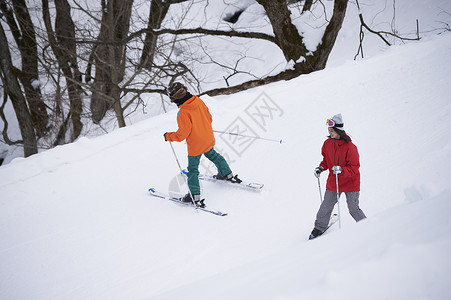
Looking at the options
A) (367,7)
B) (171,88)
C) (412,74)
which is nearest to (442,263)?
(171,88)

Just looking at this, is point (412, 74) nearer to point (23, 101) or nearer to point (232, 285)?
point (232, 285)

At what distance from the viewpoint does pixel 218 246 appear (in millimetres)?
3586

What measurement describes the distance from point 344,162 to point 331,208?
0.54m

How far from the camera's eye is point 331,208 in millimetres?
3422

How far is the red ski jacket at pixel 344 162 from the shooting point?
314cm

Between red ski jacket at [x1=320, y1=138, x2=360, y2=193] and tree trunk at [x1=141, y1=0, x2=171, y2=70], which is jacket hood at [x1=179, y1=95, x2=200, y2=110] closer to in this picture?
red ski jacket at [x1=320, y1=138, x2=360, y2=193]

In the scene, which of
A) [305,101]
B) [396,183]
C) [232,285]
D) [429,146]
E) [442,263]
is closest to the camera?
[442,263]

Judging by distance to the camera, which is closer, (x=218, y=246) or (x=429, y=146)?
(x=218, y=246)

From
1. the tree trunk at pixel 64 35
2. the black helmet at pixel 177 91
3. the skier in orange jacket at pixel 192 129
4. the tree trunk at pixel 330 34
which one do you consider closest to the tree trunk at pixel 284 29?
the tree trunk at pixel 330 34

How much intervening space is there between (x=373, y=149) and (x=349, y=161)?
2182mm

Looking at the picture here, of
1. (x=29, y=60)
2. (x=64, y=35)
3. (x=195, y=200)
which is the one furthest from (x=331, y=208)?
(x=29, y=60)

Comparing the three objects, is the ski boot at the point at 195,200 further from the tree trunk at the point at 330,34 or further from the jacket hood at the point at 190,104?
the tree trunk at the point at 330,34

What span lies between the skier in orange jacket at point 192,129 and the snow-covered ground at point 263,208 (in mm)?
478

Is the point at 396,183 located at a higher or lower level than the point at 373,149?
lower
